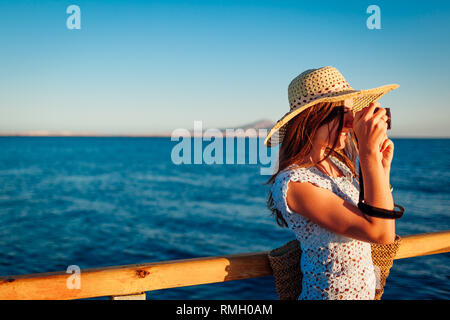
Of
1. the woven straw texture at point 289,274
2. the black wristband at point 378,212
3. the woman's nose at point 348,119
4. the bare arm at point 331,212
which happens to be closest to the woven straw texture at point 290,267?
the woven straw texture at point 289,274

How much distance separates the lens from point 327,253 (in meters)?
1.61

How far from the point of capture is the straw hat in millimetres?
1604

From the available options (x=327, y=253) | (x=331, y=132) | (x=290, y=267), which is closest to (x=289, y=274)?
(x=290, y=267)

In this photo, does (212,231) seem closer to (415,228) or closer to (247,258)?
(415,228)

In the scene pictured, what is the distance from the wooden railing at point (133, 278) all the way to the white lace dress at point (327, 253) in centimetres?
35

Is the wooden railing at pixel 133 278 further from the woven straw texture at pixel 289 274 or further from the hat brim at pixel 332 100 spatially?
the hat brim at pixel 332 100

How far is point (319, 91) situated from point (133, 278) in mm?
1186

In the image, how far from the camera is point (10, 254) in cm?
1173

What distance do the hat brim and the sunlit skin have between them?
0.10 m

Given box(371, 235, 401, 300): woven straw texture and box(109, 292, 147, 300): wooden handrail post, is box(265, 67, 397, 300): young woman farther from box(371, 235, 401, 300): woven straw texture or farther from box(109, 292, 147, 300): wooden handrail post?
box(109, 292, 147, 300): wooden handrail post
